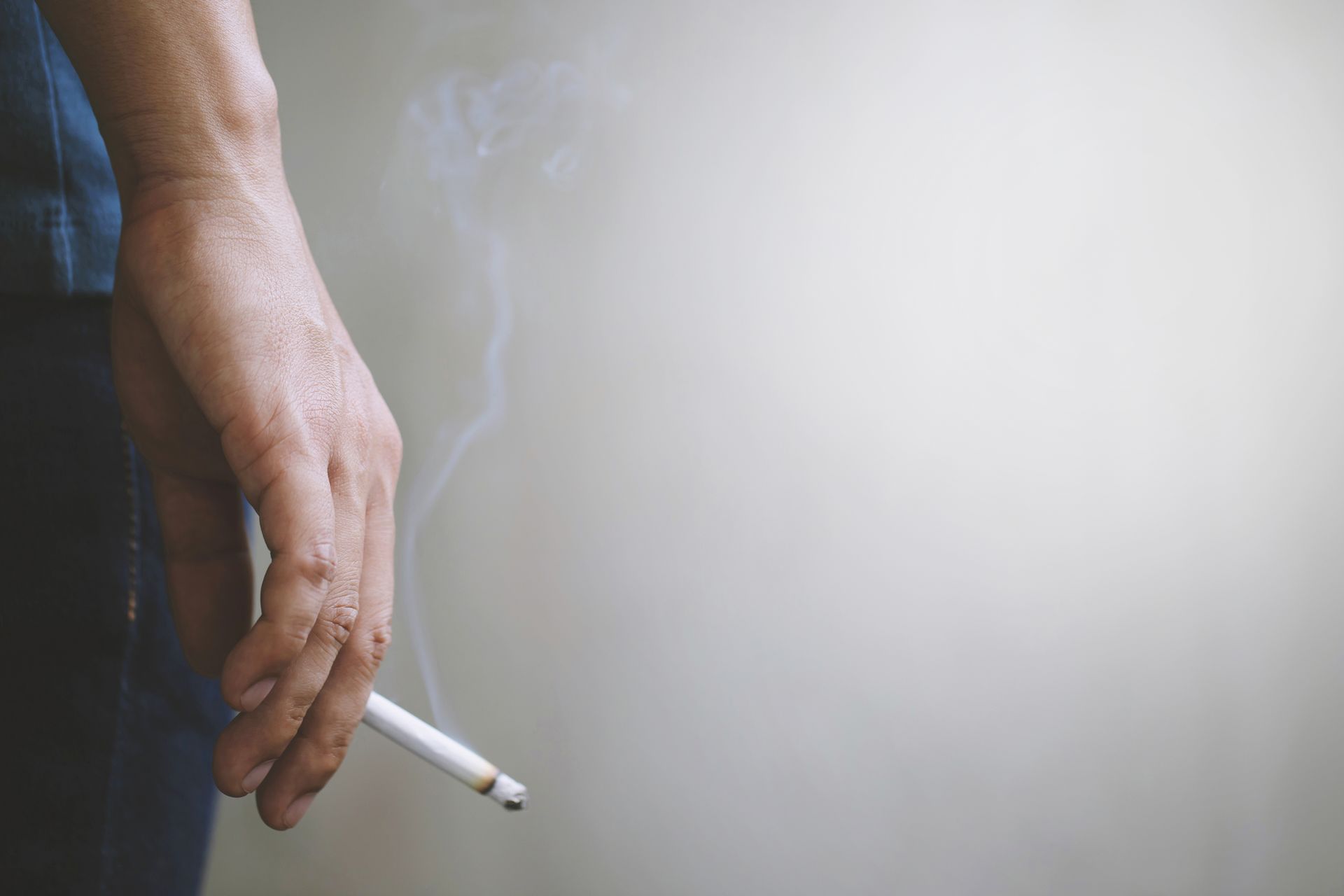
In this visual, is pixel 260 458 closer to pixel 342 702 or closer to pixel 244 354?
pixel 244 354

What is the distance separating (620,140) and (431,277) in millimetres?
393

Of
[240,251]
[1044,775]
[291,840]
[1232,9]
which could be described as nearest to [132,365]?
[240,251]

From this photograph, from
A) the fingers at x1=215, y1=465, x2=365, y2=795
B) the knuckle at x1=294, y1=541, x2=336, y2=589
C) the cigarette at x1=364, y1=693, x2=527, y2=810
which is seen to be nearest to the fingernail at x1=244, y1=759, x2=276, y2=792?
the fingers at x1=215, y1=465, x2=365, y2=795

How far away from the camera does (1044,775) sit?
1082 millimetres

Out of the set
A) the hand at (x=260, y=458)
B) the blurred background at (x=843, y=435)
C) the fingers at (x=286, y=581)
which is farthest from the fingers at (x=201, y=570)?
the blurred background at (x=843, y=435)

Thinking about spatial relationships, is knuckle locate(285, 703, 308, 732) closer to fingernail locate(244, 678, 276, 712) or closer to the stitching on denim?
fingernail locate(244, 678, 276, 712)

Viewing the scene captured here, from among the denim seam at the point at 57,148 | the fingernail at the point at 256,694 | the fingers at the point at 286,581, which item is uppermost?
the denim seam at the point at 57,148

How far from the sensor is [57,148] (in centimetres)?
39

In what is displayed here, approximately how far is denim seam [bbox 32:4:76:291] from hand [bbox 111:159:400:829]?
0.28 ft

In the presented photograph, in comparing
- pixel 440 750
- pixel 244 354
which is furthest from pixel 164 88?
pixel 440 750

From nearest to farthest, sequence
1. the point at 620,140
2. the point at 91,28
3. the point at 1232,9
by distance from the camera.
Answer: the point at 91,28 < the point at 1232,9 < the point at 620,140

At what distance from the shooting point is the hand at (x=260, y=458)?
0.94ft

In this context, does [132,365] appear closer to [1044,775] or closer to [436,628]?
[436,628]

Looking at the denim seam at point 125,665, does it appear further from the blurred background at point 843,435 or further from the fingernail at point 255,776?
the blurred background at point 843,435
